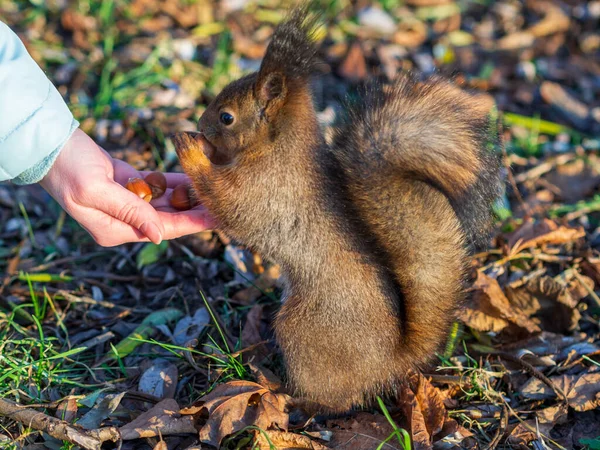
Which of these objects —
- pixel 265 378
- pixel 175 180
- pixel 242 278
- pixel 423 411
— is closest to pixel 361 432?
pixel 423 411

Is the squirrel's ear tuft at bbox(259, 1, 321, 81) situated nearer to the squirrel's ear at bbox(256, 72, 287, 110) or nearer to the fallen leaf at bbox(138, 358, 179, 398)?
the squirrel's ear at bbox(256, 72, 287, 110)

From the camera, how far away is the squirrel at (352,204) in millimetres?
1825

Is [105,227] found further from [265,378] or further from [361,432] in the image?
[361,432]

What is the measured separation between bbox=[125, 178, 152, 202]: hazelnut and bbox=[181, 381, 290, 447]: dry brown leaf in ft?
2.11

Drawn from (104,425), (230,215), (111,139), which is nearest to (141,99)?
(111,139)

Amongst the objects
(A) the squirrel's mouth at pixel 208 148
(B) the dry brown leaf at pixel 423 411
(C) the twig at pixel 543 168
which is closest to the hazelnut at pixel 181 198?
(A) the squirrel's mouth at pixel 208 148

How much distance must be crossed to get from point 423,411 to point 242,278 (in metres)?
0.86

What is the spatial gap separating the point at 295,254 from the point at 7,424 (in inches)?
36.7

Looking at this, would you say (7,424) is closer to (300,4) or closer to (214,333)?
(214,333)

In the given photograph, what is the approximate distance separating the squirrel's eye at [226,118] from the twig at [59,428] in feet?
3.29

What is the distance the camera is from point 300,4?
198 cm

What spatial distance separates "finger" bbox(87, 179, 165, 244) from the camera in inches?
76.7

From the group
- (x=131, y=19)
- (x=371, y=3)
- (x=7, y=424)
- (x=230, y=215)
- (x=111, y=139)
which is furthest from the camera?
(x=371, y=3)

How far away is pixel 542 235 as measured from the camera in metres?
2.61
